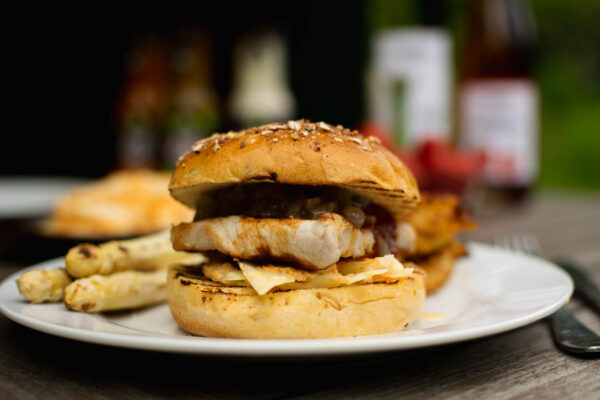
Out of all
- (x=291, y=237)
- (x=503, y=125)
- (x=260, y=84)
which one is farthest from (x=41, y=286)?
(x=260, y=84)

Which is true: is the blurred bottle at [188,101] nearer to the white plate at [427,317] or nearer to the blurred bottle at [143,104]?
the blurred bottle at [143,104]

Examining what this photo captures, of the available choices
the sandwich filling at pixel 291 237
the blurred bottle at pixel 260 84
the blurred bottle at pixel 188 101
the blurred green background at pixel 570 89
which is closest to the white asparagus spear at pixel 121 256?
the sandwich filling at pixel 291 237

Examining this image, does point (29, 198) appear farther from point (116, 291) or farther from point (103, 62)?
point (116, 291)

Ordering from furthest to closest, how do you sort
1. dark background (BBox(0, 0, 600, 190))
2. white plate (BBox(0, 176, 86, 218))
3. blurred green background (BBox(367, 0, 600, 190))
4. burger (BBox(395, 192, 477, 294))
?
1. blurred green background (BBox(367, 0, 600, 190))
2. dark background (BBox(0, 0, 600, 190))
3. white plate (BBox(0, 176, 86, 218))
4. burger (BBox(395, 192, 477, 294))

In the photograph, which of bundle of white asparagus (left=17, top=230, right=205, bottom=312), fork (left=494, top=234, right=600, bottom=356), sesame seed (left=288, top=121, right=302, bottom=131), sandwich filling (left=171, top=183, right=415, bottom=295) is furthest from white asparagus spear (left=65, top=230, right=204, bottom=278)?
fork (left=494, top=234, right=600, bottom=356)

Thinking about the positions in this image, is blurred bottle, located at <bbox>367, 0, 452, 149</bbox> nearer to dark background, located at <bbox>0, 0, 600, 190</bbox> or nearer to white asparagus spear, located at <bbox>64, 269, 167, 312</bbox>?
dark background, located at <bbox>0, 0, 600, 190</bbox>
